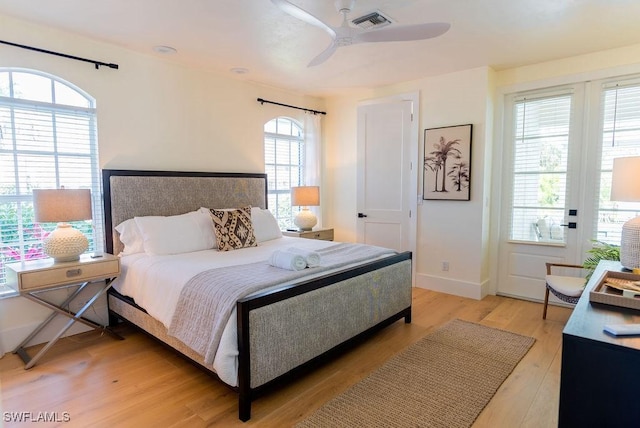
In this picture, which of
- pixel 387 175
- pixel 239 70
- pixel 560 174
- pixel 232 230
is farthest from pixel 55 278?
pixel 560 174

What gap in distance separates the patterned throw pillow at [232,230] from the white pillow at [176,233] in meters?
0.13

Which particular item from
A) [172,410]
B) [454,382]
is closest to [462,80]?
[454,382]

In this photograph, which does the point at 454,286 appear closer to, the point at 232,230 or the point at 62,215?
the point at 232,230

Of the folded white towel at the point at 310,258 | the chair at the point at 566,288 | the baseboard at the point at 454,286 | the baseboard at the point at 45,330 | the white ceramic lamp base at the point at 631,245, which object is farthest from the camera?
the baseboard at the point at 454,286


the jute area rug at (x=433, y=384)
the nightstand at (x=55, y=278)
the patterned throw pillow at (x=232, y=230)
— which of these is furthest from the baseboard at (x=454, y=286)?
the nightstand at (x=55, y=278)

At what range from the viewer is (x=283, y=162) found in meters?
4.95

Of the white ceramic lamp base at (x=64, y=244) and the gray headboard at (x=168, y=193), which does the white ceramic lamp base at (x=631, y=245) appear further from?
the white ceramic lamp base at (x=64, y=244)

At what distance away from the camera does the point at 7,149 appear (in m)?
2.75

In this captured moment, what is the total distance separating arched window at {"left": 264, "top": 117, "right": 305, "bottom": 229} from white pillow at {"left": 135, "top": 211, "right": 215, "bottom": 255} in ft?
4.83

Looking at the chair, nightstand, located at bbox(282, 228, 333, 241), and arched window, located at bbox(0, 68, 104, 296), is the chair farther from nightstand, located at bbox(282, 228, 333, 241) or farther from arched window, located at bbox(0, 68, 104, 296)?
arched window, located at bbox(0, 68, 104, 296)

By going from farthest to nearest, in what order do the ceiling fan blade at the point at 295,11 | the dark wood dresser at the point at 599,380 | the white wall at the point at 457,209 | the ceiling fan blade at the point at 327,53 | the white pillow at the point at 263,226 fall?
the white wall at the point at 457,209 < the white pillow at the point at 263,226 < the ceiling fan blade at the point at 327,53 < the ceiling fan blade at the point at 295,11 < the dark wood dresser at the point at 599,380

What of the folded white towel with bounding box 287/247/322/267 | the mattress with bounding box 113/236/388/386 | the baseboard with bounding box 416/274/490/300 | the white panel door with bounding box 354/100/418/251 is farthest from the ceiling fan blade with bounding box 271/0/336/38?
the baseboard with bounding box 416/274/490/300

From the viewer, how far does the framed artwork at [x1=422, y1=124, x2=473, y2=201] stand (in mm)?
4016

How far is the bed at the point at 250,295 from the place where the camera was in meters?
1.98
